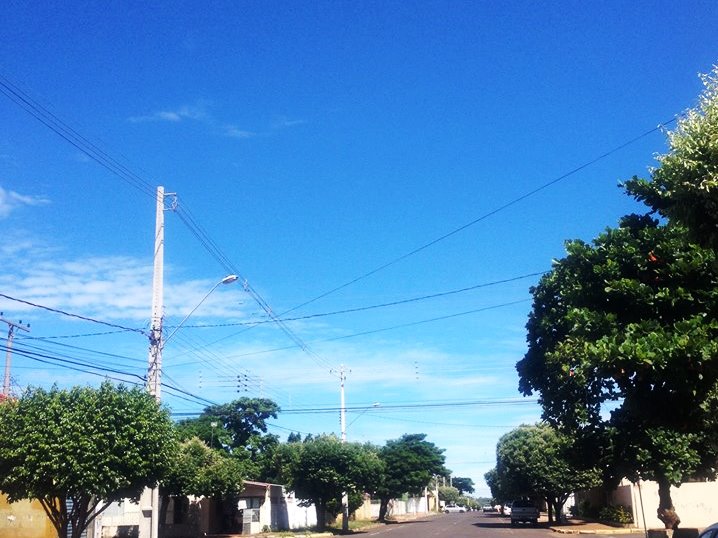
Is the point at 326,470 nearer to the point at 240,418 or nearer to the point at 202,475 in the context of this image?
the point at 202,475

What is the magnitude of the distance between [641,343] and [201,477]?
109 feet

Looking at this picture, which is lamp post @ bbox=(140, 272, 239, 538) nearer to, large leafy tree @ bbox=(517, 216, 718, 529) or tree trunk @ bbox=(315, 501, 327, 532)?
large leafy tree @ bbox=(517, 216, 718, 529)

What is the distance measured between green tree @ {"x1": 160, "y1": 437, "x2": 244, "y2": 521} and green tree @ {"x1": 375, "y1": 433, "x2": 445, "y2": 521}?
100 feet

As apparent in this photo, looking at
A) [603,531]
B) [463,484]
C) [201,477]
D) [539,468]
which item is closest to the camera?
[201,477]

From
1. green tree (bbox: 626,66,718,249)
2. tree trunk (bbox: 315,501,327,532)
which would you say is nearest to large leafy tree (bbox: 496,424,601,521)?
tree trunk (bbox: 315,501,327,532)

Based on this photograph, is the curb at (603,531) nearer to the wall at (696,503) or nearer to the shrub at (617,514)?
the wall at (696,503)

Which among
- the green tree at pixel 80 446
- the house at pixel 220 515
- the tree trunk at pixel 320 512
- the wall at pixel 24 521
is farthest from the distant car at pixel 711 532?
the tree trunk at pixel 320 512

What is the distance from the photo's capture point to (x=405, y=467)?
232ft

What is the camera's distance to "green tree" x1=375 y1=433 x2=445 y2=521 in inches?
2781

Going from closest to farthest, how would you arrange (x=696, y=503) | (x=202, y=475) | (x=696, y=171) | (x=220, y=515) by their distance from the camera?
(x=696, y=171), (x=696, y=503), (x=202, y=475), (x=220, y=515)

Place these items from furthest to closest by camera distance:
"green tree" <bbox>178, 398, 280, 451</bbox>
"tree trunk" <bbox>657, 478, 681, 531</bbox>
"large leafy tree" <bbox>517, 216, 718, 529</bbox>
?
"green tree" <bbox>178, 398, 280, 451</bbox>
"tree trunk" <bbox>657, 478, 681, 531</bbox>
"large leafy tree" <bbox>517, 216, 718, 529</bbox>

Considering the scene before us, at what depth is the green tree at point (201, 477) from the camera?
37531 millimetres

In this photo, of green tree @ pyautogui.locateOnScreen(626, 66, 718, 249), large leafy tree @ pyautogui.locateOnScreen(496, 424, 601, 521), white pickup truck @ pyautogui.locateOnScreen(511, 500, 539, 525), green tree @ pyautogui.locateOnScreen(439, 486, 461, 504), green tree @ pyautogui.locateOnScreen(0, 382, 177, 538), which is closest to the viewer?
green tree @ pyautogui.locateOnScreen(626, 66, 718, 249)

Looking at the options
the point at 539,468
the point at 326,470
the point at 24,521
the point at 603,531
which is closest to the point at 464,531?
the point at 603,531
